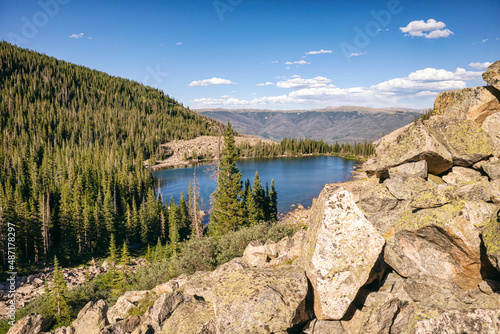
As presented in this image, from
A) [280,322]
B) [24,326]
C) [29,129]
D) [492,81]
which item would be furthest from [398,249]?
[29,129]

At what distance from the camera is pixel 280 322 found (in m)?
7.31

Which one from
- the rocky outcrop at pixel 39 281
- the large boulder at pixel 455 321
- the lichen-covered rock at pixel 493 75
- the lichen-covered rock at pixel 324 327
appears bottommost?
the rocky outcrop at pixel 39 281

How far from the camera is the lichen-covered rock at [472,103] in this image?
1053 cm

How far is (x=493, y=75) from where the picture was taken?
32.2 feet

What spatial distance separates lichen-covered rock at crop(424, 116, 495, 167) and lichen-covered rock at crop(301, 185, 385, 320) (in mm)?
4804

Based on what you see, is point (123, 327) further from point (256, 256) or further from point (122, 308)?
point (256, 256)

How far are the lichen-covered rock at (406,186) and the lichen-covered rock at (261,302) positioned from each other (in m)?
4.64

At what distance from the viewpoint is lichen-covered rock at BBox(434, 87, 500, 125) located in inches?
415

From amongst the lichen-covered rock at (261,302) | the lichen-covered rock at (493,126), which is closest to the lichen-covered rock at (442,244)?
the lichen-covered rock at (261,302)

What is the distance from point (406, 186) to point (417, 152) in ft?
4.14

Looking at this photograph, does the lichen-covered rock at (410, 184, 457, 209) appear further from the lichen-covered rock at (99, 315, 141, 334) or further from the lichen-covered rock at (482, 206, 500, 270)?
the lichen-covered rock at (99, 315, 141, 334)

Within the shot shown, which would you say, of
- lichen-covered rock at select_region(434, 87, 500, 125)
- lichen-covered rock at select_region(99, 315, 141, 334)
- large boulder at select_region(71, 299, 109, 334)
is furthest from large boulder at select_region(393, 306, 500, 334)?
large boulder at select_region(71, 299, 109, 334)

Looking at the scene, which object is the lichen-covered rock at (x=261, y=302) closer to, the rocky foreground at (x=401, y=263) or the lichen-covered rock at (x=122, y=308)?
the rocky foreground at (x=401, y=263)

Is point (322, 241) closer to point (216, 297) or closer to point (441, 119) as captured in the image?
point (216, 297)
